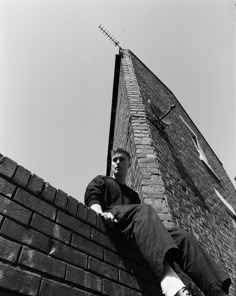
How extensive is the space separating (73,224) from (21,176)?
1.39ft

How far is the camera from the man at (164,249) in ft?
4.41

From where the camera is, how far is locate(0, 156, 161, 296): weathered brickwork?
1.08 m

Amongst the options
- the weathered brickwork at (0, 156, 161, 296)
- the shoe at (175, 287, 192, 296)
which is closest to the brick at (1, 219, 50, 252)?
the weathered brickwork at (0, 156, 161, 296)

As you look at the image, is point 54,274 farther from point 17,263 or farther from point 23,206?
point 23,206

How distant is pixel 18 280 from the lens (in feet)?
3.35

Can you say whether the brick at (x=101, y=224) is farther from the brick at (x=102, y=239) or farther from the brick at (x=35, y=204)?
the brick at (x=35, y=204)

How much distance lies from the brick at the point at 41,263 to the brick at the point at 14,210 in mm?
152

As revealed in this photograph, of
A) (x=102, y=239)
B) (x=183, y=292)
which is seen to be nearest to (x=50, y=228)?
(x=102, y=239)

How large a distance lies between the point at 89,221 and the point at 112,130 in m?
5.92

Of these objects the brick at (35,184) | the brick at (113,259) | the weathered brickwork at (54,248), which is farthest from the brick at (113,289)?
the brick at (35,184)

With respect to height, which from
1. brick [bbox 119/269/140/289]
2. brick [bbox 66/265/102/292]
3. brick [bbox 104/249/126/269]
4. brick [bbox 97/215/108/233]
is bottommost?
brick [bbox 66/265/102/292]

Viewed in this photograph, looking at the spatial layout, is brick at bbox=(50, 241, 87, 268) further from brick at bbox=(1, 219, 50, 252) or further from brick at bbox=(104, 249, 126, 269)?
brick at bbox=(104, 249, 126, 269)

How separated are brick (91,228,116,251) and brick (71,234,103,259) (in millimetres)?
38

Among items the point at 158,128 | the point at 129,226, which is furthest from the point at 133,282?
the point at 158,128
